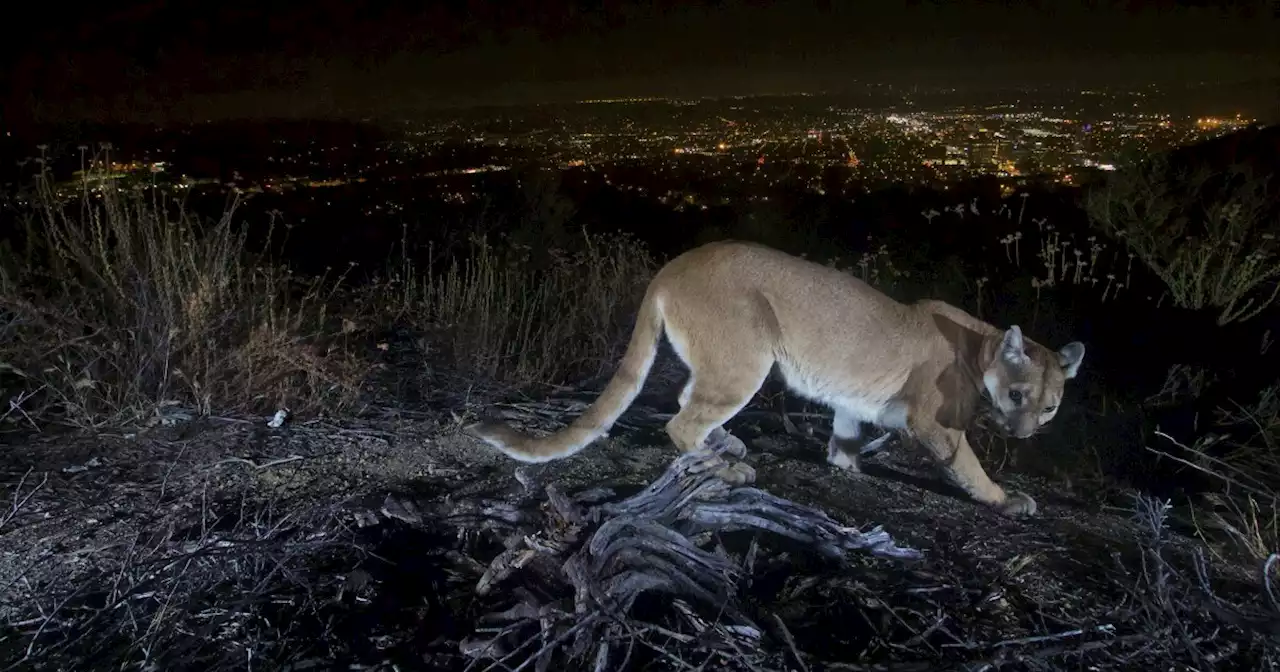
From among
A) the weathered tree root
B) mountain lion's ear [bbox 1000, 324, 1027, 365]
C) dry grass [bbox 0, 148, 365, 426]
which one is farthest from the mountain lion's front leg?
dry grass [bbox 0, 148, 365, 426]

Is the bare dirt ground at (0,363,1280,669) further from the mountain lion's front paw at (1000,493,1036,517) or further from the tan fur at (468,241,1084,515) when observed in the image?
the tan fur at (468,241,1084,515)

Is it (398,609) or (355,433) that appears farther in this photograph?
(355,433)

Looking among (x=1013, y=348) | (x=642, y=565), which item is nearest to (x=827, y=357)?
(x=1013, y=348)

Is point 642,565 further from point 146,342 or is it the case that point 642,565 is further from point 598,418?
point 146,342

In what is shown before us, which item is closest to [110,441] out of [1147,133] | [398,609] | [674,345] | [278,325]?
[278,325]

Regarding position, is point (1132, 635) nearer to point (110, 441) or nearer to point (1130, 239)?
point (110, 441)

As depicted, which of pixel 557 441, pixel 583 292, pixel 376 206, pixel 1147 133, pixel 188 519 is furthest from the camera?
pixel 376 206
